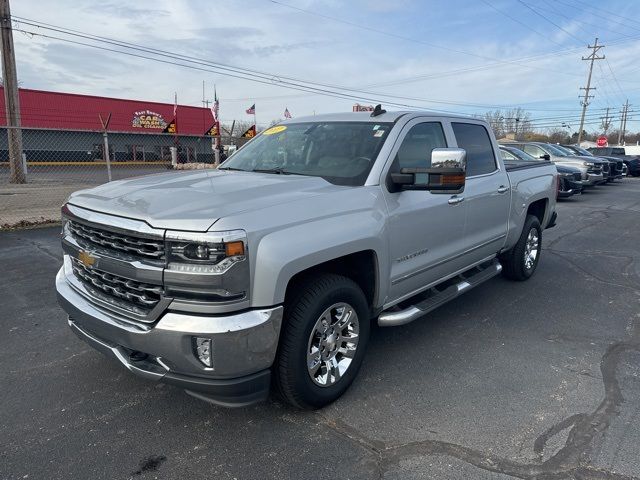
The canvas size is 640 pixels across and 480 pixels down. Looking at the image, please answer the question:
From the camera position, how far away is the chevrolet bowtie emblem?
2752mm

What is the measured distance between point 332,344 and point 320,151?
1589 millimetres

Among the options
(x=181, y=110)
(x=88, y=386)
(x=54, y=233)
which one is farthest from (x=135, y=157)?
(x=88, y=386)

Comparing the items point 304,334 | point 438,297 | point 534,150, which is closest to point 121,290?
point 304,334


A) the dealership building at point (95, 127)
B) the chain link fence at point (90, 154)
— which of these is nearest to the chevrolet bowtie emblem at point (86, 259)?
the chain link fence at point (90, 154)

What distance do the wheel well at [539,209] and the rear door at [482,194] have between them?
1200 millimetres

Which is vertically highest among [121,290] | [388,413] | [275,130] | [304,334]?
[275,130]

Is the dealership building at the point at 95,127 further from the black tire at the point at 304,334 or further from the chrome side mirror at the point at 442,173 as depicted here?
the black tire at the point at 304,334

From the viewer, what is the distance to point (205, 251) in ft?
7.69

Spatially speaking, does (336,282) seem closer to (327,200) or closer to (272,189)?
(327,200)

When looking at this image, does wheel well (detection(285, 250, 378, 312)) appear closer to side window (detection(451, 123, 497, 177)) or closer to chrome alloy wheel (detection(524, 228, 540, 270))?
side window (detection(451, 123, 497, 177))

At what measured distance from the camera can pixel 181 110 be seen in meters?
36.8

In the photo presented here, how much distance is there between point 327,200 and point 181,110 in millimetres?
37032

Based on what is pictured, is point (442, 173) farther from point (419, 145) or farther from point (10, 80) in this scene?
point (10, 80)

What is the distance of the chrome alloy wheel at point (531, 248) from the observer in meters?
5.78
